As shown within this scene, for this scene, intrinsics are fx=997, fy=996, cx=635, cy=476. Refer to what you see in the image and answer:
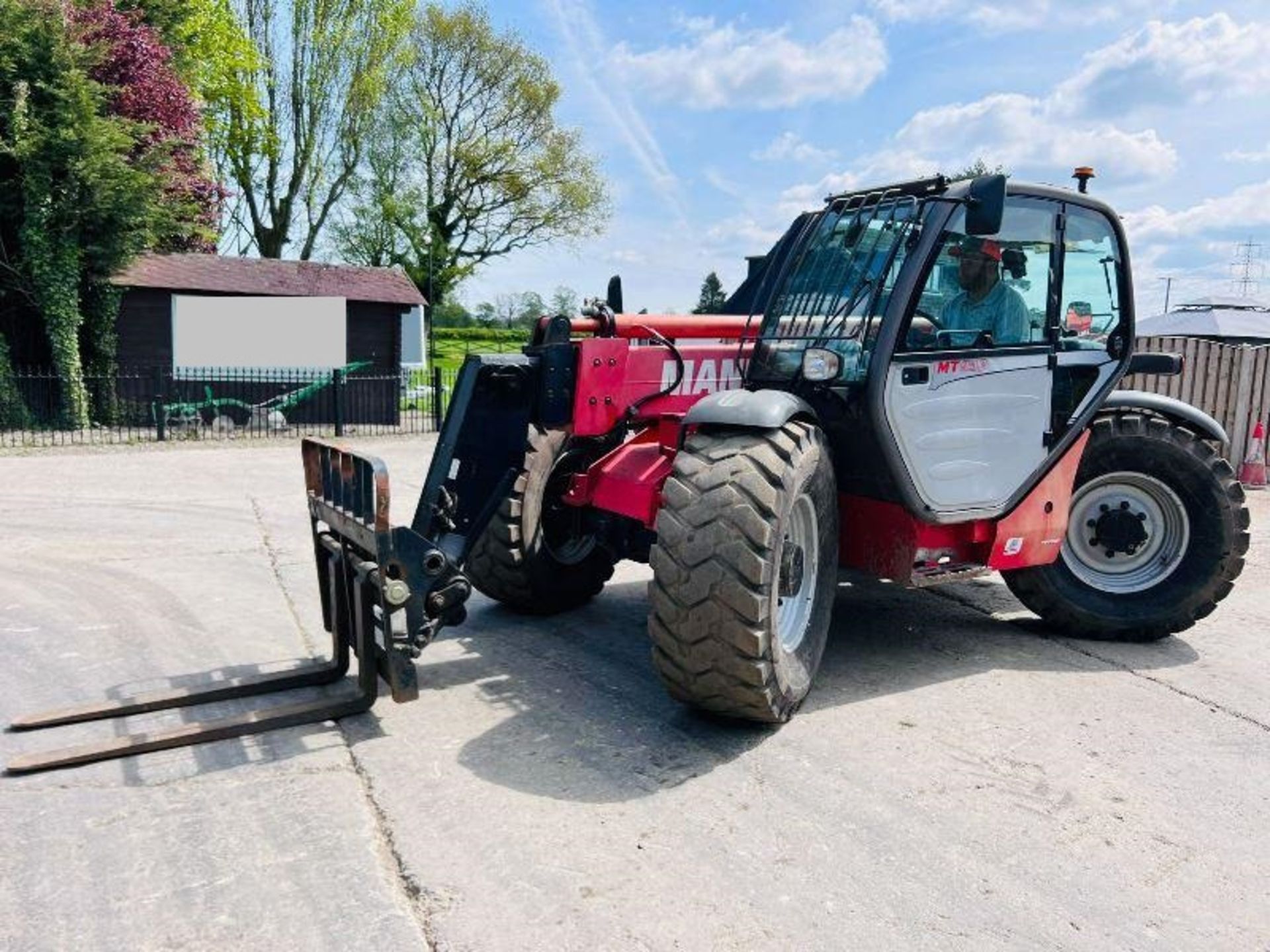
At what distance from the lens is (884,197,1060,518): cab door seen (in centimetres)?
467

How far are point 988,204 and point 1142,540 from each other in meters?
2.46

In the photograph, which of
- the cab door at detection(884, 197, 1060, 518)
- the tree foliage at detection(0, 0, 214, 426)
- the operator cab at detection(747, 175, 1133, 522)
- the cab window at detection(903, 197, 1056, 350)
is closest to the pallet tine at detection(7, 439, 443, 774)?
the operator cab at detection(747, 175, 1133, 522)

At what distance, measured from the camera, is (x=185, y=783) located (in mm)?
3691

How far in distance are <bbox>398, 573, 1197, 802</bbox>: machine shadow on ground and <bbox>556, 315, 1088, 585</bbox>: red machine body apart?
555mm

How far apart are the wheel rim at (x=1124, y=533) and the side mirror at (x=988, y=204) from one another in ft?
6.61

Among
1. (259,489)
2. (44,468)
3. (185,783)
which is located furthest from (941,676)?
(44,468)

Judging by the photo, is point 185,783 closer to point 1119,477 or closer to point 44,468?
point 1119,477

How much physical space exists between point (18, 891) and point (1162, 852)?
3658mm

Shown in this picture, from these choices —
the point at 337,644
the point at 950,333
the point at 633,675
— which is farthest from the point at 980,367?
the point at 337,644

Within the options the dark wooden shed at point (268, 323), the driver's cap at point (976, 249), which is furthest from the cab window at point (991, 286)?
the dark wooden shed at point (268, 323)

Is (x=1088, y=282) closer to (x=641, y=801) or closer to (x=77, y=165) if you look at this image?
(x=641, y=801)

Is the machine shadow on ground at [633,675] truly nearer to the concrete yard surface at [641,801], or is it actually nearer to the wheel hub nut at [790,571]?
the concrete yard surface at [641,801]

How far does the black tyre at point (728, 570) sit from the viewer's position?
3809mm

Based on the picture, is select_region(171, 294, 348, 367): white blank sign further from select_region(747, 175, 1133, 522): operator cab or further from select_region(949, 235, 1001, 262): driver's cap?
select_region(949, 235, 1001, 262): driver's cap
